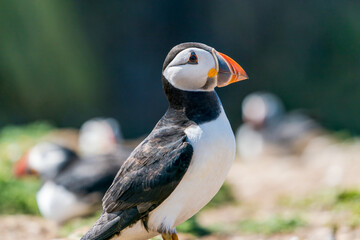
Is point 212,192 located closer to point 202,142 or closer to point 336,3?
point 202,142

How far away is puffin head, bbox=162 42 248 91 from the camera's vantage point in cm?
336

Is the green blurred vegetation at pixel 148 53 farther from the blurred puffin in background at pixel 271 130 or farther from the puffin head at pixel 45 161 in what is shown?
the puffin head at pixel 45 161

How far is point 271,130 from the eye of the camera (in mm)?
13719

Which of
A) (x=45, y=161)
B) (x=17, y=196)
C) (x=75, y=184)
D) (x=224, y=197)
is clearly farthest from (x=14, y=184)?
(x=224, y=197)

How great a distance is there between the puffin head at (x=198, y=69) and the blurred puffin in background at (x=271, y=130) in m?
8.83

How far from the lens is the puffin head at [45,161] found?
7391mm

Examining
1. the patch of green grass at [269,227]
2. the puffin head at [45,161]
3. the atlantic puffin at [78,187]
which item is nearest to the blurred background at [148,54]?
the puffin head at [45,161]

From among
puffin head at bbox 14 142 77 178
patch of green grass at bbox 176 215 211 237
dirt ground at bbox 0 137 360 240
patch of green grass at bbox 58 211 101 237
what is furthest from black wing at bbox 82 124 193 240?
puffin head at bbox 14 142 77 178

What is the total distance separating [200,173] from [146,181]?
1.06ft

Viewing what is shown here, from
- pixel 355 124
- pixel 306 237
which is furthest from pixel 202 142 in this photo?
pixel 355 124

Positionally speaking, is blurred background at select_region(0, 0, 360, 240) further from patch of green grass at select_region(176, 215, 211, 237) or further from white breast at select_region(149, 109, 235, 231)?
white breast at select_region(149, 109, 235, 231)

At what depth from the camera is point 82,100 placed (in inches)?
696

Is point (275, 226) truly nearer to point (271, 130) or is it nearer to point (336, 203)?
point (336, 203)

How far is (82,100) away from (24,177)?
32.4 feet
